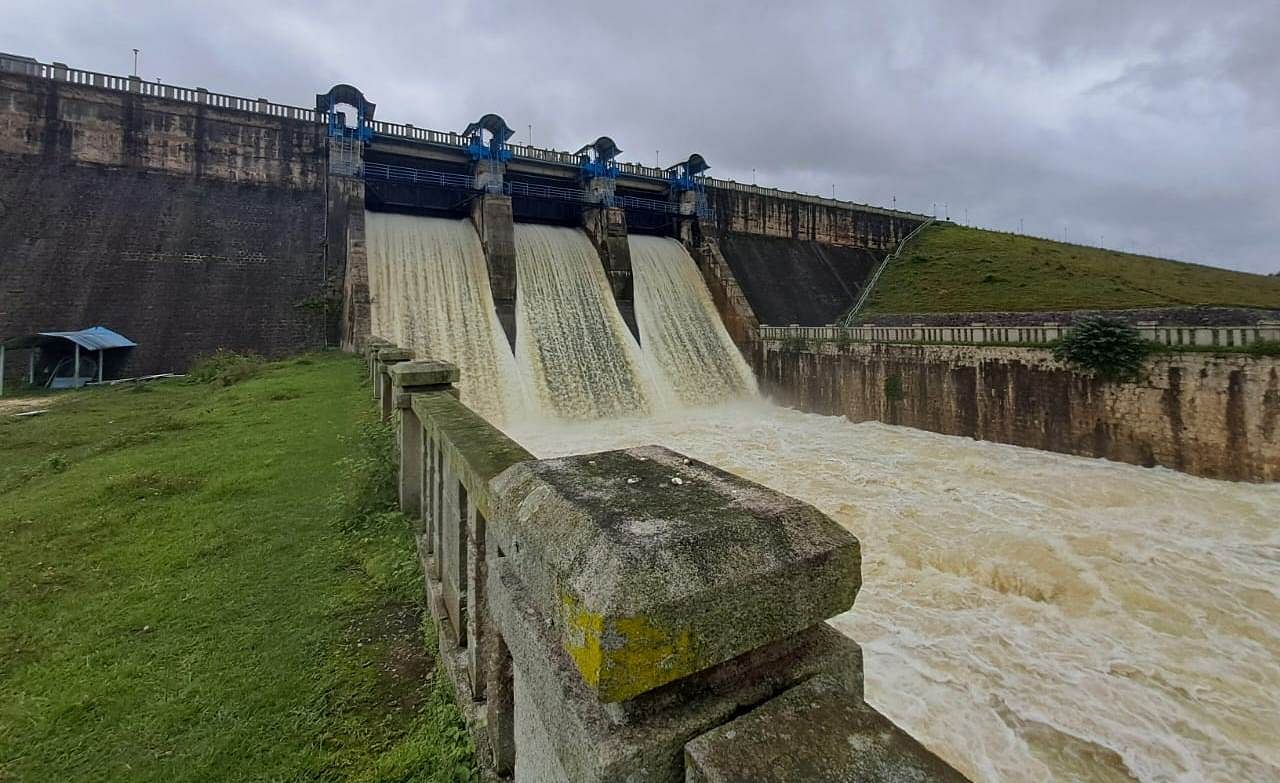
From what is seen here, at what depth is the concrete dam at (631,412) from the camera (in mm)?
2021

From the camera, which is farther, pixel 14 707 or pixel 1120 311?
pixel 1120 311

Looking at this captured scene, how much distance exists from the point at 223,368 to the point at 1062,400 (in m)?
19.0

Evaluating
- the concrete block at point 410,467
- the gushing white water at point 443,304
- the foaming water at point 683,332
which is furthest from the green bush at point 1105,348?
the concrete block at point 410,467

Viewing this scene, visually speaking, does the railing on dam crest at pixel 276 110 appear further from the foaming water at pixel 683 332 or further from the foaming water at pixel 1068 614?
the foaming water at pixel 1068 614

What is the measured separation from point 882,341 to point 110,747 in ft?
57.2

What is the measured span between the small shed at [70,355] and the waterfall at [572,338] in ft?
31.4

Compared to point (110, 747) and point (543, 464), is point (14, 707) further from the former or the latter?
point (543, 464)

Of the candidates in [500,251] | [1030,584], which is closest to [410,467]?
[1030,584]

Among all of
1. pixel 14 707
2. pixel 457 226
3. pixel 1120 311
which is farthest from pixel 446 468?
pixel 1120 311

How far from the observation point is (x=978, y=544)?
773cm

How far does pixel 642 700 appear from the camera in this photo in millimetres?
979

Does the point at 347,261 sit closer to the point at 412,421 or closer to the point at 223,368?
the point at 223,368

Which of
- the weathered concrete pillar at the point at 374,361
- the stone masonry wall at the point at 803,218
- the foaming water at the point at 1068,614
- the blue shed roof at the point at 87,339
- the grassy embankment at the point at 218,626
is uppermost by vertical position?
the stone masonry wall at the point at 803,218

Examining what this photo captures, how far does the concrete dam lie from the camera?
202 centimetres
